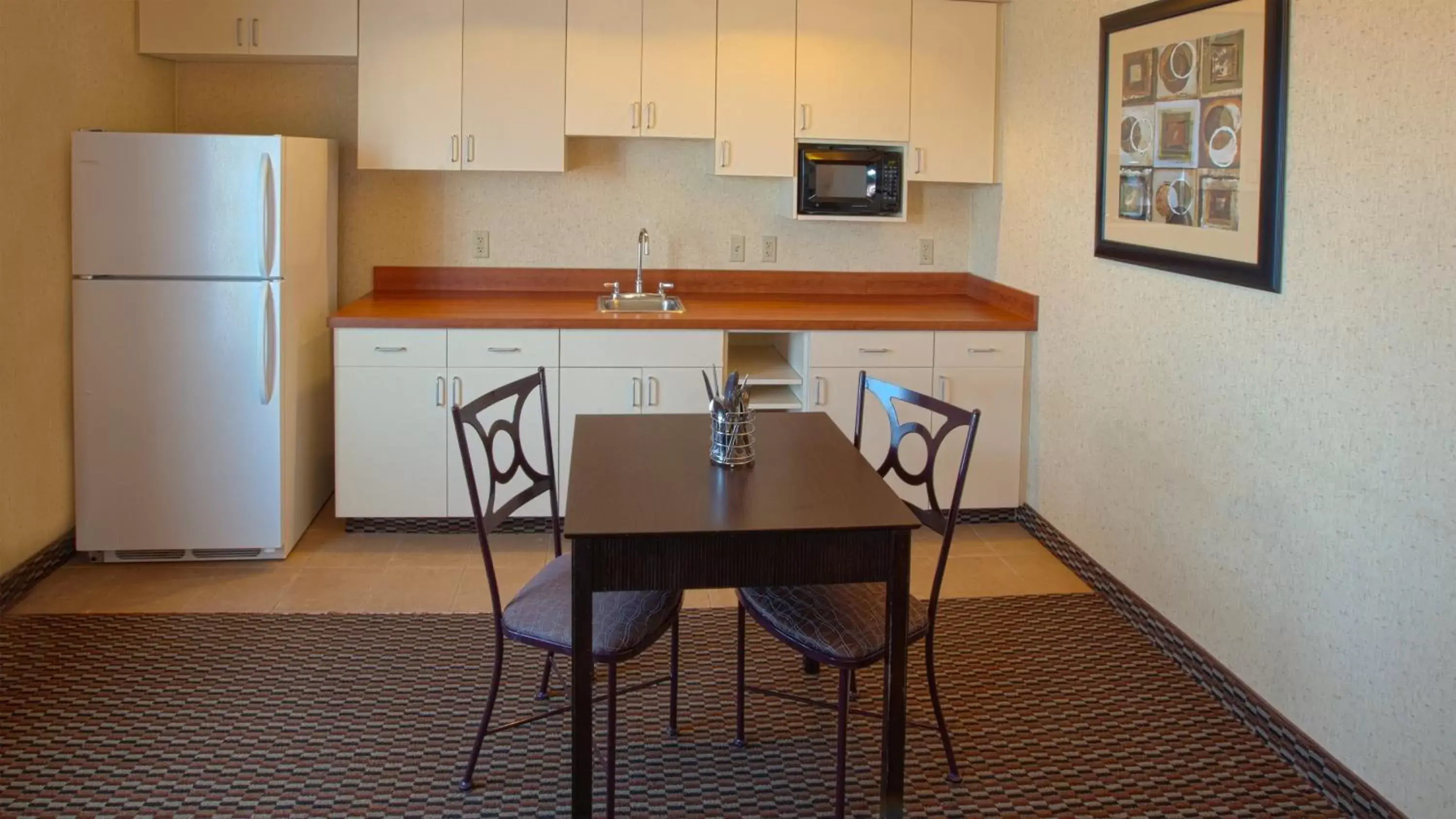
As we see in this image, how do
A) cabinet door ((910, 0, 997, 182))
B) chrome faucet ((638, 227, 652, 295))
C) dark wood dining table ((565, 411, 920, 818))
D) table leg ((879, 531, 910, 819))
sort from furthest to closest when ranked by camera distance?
1. chrome faucet ((638, 227, 652, 295))
2. cabinet door ((910, 0, 997, 182))
3. table leg ((879, 531, 910, 819))
4. dark wood dining table ((565, 411, 920, 818))

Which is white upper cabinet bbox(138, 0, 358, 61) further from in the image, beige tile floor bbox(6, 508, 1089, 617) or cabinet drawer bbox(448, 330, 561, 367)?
beige tile floor bbox(6, 508, 1089, 617)

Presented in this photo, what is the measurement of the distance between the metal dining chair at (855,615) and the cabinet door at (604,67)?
211 cm

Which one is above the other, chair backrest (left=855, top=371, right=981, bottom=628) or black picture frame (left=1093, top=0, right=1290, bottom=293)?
black picture frame (left=1093, top=0, right=1290, bottom=293)

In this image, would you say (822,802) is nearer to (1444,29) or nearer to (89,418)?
(1444,29)

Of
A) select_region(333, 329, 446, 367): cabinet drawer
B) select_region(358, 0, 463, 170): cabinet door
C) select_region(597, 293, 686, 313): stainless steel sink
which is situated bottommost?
select_region(333, 329, 446, 367): cabinet drawer

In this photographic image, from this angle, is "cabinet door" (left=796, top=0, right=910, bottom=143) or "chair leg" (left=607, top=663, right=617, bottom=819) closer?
"chair leg" (left=607, top=663, right=617, bottom=819)

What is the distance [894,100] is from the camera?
496 cm

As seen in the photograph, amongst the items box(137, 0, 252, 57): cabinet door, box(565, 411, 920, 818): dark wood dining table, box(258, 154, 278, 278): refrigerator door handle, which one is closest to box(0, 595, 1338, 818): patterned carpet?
box(565, 411, 920, 818): dark wood dining table

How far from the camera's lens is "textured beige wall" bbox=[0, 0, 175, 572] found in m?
3.81

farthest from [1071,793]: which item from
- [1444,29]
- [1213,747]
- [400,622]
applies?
[400,622]

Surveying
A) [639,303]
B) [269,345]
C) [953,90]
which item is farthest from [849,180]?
[269,345]

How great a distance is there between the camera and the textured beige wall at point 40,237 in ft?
12.5

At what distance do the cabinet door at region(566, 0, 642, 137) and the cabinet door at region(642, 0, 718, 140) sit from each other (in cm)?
4

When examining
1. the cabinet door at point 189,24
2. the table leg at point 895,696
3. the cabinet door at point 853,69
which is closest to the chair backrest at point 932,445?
the table leg at point 895,696
